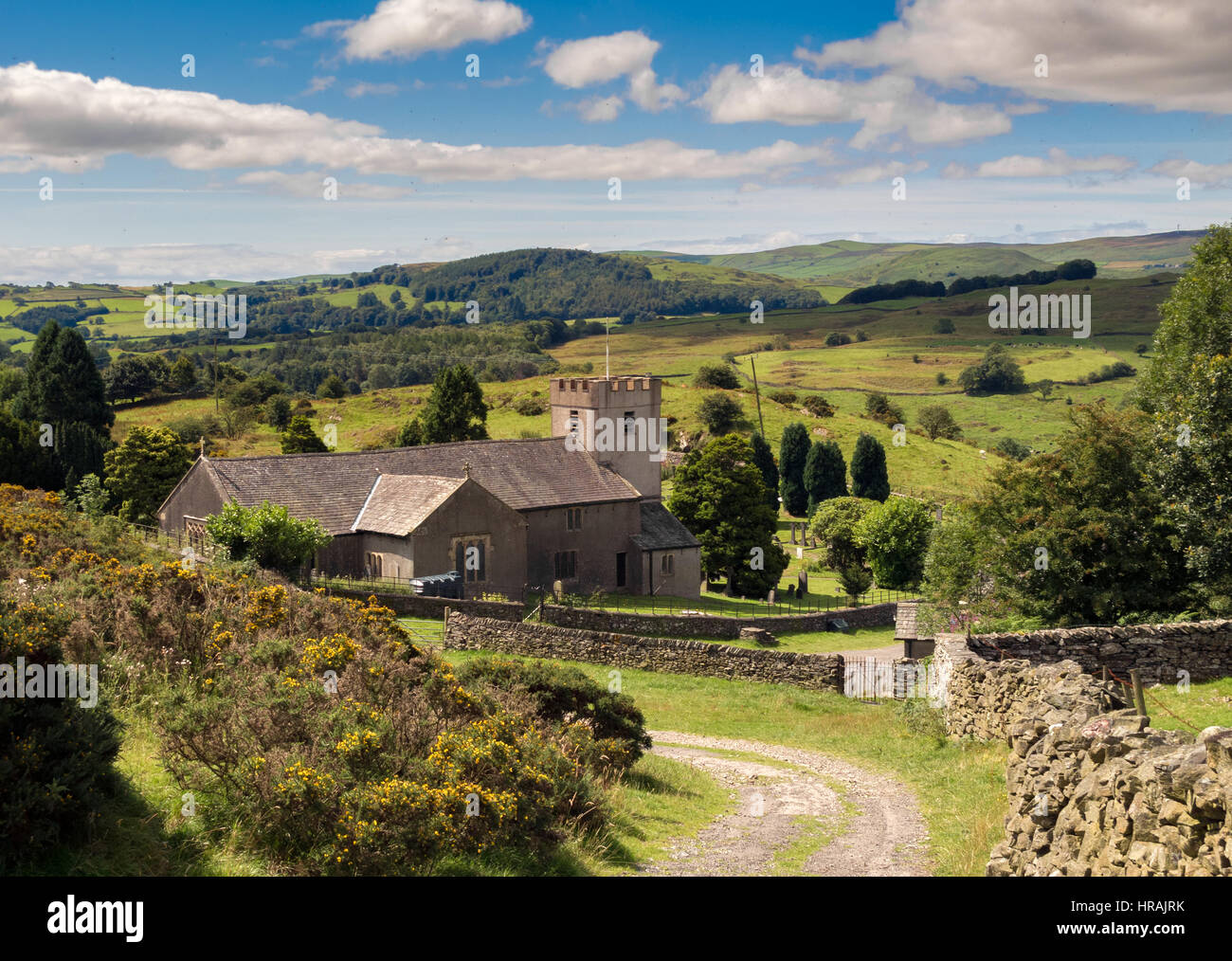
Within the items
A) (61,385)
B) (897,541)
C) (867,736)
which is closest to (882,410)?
(897,541)

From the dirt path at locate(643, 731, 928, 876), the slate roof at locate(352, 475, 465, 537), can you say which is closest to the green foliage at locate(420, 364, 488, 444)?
the slate roof at locate(352, 475, 465, 537)

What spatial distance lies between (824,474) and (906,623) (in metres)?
49.6

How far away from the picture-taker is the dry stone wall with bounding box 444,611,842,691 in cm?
3145

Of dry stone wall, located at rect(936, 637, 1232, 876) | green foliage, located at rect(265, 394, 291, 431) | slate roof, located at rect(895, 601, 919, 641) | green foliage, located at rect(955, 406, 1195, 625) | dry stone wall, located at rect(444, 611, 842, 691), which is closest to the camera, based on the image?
dry stone wall, located at rect(936, 637, 1232, 876)

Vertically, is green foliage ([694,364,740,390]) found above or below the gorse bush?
above

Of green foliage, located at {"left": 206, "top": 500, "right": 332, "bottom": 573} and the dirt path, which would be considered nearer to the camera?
the dirt path

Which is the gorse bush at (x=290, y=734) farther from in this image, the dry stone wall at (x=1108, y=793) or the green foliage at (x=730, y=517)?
the green foliage at (x=730, y=517)

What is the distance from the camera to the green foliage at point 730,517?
192ft

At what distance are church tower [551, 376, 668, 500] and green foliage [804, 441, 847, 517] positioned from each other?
32708mm

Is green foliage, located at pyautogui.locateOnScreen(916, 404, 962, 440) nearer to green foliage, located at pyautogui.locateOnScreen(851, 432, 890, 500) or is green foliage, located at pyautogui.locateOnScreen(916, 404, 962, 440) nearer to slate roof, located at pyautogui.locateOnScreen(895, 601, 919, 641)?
green foliage, located at pyautogui.locateOnScreen(851, 432, 890, 500)

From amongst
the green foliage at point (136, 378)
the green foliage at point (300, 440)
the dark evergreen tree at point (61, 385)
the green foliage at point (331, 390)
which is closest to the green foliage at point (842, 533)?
the green foliage at point (300, 440)

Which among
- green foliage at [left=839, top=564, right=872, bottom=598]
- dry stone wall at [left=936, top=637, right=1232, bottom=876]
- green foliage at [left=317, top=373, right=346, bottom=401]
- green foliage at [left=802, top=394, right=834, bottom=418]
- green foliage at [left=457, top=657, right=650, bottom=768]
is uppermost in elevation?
green foliage at [left=317, top=373, right=346, bottom=401]
